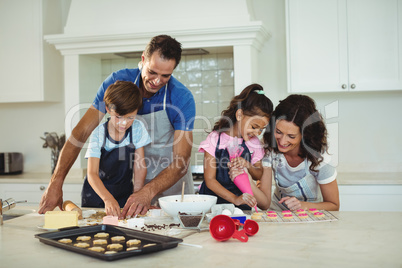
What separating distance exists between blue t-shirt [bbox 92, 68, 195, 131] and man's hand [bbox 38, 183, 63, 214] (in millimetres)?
519

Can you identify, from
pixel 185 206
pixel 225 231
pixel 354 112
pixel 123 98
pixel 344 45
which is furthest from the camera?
pixel 354 112

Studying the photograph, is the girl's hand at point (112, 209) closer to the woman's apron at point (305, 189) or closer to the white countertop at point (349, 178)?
the woman's apron at point (305, 189)

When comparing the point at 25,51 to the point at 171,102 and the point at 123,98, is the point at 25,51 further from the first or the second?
the point at 123,98

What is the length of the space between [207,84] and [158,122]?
1.44 meters

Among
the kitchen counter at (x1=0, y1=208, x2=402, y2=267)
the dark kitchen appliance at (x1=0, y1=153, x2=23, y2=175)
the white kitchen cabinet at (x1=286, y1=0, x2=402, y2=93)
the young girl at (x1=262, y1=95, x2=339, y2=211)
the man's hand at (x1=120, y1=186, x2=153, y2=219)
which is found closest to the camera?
the kitchen counter at (x1=0, y1=208, x2=402, y2=267)

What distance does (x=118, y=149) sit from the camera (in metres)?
2.30

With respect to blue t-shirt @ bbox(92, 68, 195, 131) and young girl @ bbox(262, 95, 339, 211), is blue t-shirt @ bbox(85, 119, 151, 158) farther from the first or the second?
young girl @ bbox(262, 95, 339, 211)

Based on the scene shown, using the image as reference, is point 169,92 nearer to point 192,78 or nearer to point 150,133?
point 150,133

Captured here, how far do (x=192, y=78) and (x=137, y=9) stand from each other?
2.46 feet

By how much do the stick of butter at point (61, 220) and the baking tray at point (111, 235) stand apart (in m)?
0.09

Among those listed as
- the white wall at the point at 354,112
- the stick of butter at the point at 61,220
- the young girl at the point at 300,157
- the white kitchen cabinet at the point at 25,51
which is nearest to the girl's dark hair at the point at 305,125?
the young girl at the point at 300,157

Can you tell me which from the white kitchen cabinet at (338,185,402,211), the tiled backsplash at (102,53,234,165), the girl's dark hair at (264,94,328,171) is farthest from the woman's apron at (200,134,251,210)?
the tiled backsplash at (102,53,234,165)

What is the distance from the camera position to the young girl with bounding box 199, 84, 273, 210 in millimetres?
2225

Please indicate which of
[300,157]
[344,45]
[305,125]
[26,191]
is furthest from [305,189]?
[26,191]
